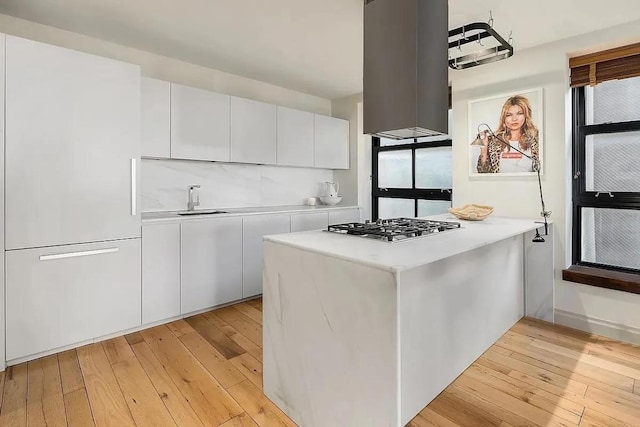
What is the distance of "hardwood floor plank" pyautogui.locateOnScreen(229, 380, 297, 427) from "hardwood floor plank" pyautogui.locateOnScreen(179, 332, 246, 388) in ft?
0.26

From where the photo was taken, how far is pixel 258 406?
1781 millimetres

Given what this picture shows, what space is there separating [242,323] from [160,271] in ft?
2.59

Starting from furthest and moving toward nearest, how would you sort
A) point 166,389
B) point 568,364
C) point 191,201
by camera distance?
point 191,201, point 568,364, point 166,389

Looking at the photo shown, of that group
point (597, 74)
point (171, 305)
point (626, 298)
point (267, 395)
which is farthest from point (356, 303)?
point (597, 74)

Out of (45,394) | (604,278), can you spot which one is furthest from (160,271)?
(604,278)

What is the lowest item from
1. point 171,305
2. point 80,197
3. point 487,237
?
point 171,305

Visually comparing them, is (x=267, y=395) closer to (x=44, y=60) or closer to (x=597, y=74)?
(x=44, y=60)

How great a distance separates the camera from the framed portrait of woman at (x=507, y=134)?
292 centimetres

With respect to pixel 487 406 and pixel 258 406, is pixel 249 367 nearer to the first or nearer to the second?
pixel 258 406

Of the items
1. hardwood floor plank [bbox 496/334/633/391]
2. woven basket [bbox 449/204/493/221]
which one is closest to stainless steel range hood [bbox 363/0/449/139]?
woven basket [bbox 449/204/493/221]

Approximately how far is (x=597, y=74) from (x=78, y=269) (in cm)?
413

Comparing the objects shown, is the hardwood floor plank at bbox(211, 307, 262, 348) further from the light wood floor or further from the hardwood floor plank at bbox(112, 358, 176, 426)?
the hardwood floor plank at bbox(112, 358, 176, 426)

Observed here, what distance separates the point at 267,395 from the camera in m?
1.86

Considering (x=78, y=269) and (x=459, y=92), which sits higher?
(x=459, y=92)
